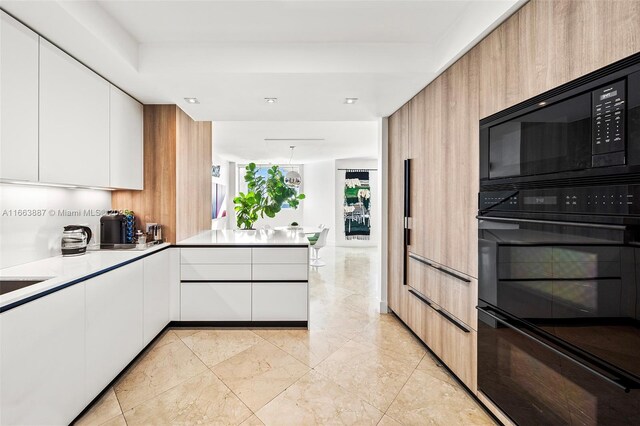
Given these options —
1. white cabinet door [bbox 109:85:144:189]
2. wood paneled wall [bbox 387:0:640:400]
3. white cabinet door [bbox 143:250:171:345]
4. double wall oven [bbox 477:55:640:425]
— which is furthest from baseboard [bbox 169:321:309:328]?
double wall oven [bbox 477:55:640:425]

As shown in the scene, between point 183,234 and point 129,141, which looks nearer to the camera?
point 129,141

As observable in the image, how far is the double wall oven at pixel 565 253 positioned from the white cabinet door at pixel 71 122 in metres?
2.75

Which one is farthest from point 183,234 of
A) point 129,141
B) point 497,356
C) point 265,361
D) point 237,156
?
point 237,156

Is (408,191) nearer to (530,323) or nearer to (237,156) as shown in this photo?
(530,323)

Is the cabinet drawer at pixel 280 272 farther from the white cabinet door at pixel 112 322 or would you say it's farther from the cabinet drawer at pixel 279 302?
the white cabinet door at pixel 112 322

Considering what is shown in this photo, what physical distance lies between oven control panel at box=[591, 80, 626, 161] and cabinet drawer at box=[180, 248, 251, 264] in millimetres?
2695

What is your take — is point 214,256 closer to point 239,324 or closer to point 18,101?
point 239,324

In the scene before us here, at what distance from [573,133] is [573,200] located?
0.29 metres

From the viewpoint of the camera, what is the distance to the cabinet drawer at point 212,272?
2.96 m

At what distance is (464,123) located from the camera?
2004 mm

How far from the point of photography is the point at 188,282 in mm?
2971

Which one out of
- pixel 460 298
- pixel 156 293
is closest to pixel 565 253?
pixel 460 298

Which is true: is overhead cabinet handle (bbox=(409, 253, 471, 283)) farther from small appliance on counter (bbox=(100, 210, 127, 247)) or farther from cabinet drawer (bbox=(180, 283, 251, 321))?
small appliance on counter (bbox=(100, 210, 127, 247))

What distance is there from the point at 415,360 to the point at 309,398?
3.25 ft
